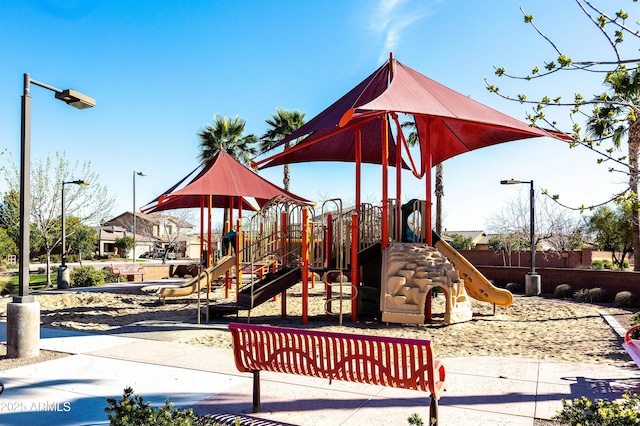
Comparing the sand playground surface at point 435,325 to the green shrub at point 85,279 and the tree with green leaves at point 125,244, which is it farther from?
the tree with green leaves at point 125,244

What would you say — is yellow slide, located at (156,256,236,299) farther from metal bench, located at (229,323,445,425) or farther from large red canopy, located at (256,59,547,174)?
metal bench, located at (229,323,445,425)

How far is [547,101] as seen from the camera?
15.4 ft

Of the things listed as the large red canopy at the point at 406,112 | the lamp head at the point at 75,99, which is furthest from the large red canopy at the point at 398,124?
the lamp head at the point at 75,99

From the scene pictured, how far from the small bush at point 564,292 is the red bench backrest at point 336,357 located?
1610 centimetres

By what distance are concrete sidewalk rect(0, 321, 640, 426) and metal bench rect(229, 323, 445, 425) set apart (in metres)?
0.43

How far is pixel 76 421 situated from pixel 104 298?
551 inches

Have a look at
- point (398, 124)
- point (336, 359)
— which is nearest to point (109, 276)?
→ point (398, 124)

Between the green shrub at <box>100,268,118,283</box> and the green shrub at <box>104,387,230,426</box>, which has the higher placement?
the green shrub at <box>104,387,230,426</box>

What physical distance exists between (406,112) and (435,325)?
16.7 feet

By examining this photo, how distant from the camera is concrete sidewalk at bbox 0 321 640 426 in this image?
5098mm

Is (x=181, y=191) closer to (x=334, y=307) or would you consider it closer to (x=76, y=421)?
(x=334, y=307)

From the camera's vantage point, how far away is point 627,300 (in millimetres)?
15914

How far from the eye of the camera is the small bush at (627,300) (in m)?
15.9

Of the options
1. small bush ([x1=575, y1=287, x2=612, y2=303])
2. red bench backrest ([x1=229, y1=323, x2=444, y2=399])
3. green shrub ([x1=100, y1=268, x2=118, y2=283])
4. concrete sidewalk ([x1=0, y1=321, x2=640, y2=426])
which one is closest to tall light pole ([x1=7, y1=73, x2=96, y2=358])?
concrete sidewalk ([x1=0, y1=321, x2=640, y2=426])
